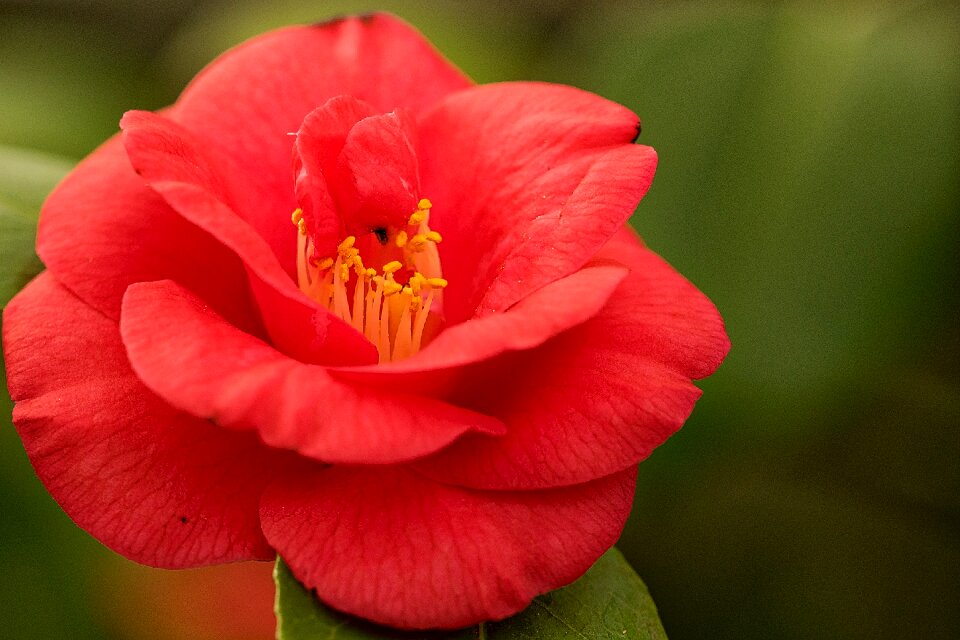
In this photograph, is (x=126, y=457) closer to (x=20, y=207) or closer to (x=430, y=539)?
(x=430, y=539)

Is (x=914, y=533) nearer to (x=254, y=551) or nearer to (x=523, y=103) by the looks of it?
(x=523, y=103)


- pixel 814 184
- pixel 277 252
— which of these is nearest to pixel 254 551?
pixel 277 252

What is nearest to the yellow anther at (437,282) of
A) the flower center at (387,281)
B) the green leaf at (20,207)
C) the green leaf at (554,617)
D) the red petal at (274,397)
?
the flower center at (387,281)

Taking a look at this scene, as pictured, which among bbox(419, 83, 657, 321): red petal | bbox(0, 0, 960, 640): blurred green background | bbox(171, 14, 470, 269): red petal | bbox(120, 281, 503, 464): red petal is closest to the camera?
bbox(120, 281, 503, 464): red petal

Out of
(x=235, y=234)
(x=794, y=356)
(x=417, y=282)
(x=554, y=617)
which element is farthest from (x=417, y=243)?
(x=794, y=356)

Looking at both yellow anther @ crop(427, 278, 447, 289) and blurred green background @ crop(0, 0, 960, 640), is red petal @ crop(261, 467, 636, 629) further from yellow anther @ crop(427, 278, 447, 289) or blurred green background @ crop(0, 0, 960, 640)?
blurred green background @ crop(0, 0, 960, 640)

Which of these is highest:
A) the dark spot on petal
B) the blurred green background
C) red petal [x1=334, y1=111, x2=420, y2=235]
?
the dark spot on petal

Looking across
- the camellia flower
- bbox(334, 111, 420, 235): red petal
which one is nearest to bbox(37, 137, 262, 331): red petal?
the camellia flower

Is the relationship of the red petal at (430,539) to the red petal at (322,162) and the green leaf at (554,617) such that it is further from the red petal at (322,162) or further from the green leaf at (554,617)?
the red petal at (322,162)
